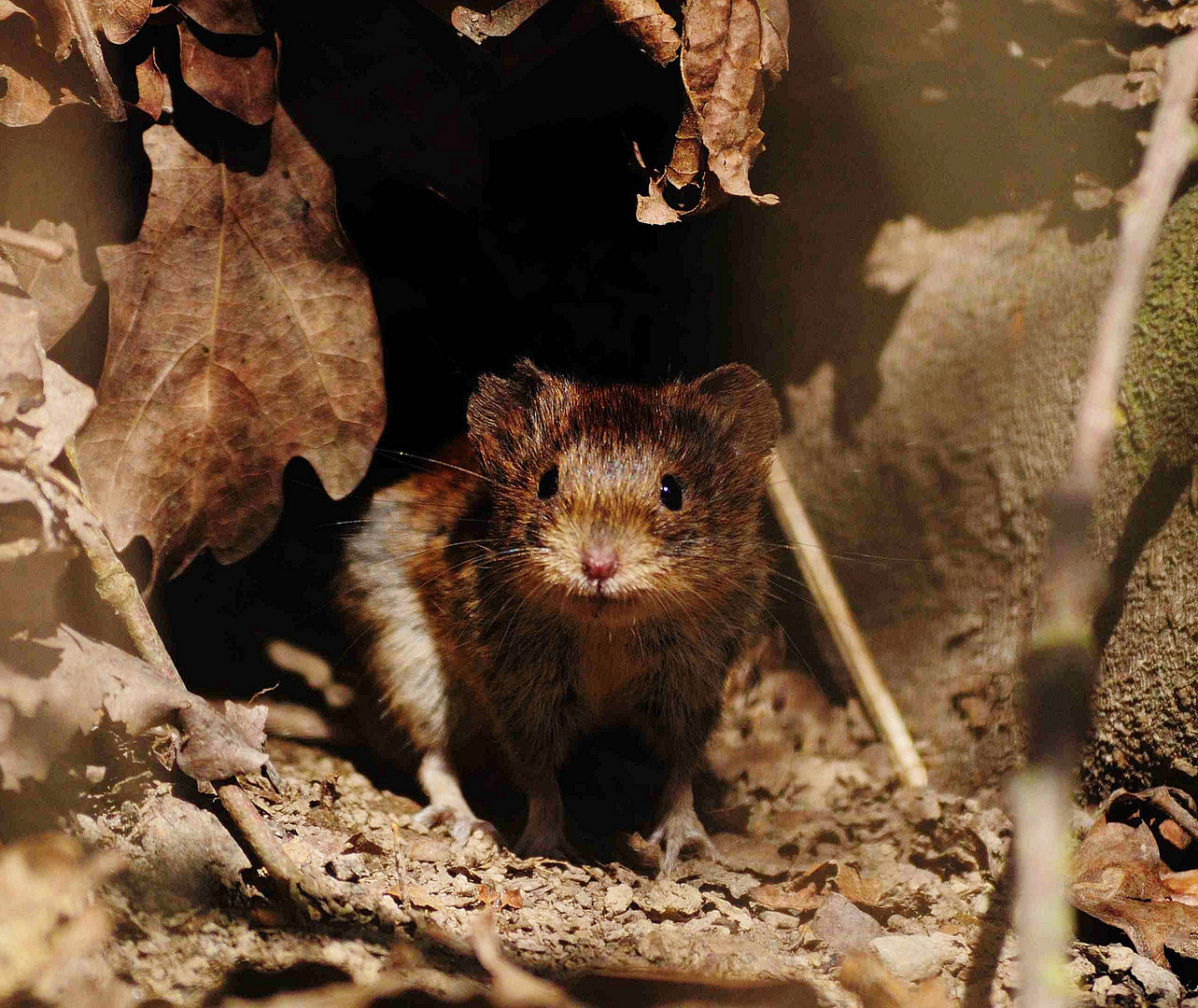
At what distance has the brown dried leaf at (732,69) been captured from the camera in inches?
159

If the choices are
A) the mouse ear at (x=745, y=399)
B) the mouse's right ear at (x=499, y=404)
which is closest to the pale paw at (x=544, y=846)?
the mouse's right ear at (x=499, y=404)

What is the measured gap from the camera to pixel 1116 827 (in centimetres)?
Result: 402

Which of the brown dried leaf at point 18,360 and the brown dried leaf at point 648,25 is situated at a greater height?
the brown dried leaf at point 648,25

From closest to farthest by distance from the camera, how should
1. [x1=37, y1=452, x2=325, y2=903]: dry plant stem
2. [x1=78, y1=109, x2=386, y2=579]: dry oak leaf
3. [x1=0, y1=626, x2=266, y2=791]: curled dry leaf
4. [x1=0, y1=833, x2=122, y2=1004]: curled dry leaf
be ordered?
[x1=0, y1=833, x2=122, y2=1004]: curled dry leaf
[x1=0, y1=626, x2=266, y2=791]: curled dry leaf
[x1=37, y1=452, x2=325, y2=903]: dry plant stem
[x1=78, y1=109, x2=386, y2=579]: dry oak leaf

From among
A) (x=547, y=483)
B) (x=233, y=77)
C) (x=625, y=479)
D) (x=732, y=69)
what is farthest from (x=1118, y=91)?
(x=233, y=77)

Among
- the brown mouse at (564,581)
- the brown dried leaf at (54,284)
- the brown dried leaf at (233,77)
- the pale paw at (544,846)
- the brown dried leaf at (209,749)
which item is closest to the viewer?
the brown dried leaf at (209,749)

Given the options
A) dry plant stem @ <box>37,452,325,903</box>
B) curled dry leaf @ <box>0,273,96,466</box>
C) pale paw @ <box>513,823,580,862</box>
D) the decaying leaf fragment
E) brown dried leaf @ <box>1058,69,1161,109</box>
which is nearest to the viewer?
curled dry leaf @ <box>0,273,96,466</box>

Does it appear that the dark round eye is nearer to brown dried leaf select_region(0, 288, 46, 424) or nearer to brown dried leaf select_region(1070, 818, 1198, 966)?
brown dried leaf select_region(1070, 818, 1198, 966)

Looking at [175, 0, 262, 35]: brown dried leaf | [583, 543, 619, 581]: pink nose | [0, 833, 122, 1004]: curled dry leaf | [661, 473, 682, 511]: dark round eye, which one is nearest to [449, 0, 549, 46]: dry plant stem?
[175, 0, 262, 35]: brown dried leaf

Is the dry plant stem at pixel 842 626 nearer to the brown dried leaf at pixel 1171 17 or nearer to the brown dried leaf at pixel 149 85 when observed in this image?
the brown dried leaf at pixel 1171 17

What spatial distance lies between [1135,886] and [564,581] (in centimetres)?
223

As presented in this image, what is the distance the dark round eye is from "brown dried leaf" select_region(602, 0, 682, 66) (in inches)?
62.2

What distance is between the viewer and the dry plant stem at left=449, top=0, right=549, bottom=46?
4113 mm

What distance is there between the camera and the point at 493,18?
4129 mm
